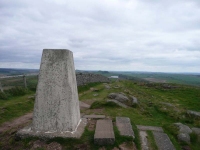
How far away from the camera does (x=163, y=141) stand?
18.1 feet

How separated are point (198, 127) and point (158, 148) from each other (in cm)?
385

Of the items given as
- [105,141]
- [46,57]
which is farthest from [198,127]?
[46,57]

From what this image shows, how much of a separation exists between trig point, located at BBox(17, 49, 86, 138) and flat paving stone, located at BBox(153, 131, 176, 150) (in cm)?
247

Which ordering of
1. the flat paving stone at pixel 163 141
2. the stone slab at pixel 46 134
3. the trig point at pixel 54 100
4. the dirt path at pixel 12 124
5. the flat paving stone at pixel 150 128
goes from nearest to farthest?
1. the stone slab at pixel 46 134
2. the trig point at pixel 54 100
3. the flat paving stone at pixel 163 141
4. the dirt path at pixel 12 124
5. the flat paving stone at pixel 150 128

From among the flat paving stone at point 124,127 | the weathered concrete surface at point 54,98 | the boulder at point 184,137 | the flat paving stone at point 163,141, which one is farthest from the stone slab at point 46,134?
the boulder at point 184,137

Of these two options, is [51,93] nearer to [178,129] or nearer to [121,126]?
[121,126]

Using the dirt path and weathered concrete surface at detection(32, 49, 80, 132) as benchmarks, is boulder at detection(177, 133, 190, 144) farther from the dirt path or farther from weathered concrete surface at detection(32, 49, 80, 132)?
the dirt path

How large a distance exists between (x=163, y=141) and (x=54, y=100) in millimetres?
3631

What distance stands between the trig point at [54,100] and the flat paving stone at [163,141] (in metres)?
2.47

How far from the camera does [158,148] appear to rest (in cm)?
504

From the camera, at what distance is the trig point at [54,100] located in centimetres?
475

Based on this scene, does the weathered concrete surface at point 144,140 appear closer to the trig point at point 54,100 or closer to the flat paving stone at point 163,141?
the flat paving stone at point 163,141

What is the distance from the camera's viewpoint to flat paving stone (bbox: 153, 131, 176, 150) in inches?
204

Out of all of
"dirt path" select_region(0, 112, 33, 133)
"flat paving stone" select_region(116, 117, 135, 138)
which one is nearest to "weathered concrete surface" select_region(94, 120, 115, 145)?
"flat paving stone" select_region(116, 117, 135, 138)
